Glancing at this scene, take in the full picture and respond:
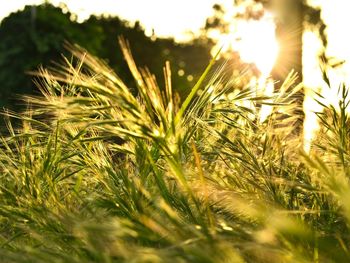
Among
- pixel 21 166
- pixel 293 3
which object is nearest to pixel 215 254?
pixel 21 166

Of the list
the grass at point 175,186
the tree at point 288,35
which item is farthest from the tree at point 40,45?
the grass at point 175,186

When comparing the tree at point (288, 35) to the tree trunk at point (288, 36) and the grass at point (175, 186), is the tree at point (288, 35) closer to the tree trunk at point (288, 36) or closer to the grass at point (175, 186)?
the tree trunk at point (288, 36)

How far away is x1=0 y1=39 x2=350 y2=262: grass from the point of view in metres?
2.51

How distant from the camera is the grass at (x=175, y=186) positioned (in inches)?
98.7

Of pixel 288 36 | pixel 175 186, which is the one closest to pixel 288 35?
pixel 288 36

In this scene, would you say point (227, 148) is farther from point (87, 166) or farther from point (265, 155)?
point (87, 166)

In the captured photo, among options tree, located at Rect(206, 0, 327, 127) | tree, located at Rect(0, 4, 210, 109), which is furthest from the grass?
tree, located at Rect(0, 4, 210, 109)

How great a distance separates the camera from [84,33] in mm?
20641

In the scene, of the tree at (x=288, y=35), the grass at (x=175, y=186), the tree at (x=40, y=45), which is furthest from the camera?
the tree at (x=40, y=45)

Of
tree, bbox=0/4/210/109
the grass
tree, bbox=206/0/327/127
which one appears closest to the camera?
the grass

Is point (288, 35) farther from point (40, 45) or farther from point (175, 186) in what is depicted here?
point (40, 45)

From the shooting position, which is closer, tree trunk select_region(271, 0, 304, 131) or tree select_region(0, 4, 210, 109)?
tree trunk select_region(271, 0, 304, 131)

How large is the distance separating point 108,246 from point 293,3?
7719 millimetres

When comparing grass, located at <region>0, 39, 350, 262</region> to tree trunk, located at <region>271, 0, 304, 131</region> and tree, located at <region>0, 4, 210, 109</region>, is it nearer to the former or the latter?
tree trunk, located at <region>271, 0, 304, 131</region>
